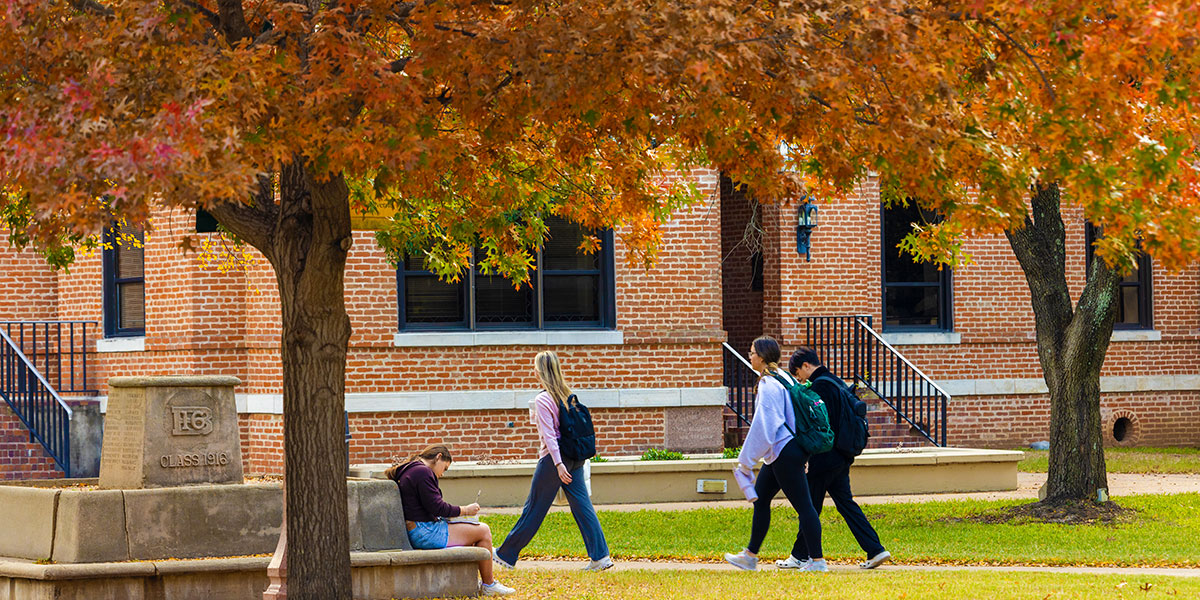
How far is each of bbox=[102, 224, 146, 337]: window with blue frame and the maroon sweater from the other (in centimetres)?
943

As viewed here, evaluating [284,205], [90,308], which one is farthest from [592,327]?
[284,205]

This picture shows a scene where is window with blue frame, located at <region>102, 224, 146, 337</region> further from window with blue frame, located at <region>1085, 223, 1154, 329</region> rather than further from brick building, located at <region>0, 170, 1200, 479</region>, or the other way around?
window with blue frame, located at <region>1085, 223, 1154, 329</region>

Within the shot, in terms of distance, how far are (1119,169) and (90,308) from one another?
571 inches

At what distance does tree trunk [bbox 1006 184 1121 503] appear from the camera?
14000 mm

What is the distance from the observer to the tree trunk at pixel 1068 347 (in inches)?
551

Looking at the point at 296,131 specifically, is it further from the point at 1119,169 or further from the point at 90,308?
the point at 90,308

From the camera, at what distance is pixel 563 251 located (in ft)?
Result: 58.4

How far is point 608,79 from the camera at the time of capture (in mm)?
7285

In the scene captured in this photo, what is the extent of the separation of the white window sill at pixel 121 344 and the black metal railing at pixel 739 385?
6.95m

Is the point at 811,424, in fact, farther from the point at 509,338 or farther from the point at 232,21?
the point at 509,338

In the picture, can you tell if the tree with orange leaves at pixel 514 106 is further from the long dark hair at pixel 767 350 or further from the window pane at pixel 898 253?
the window pane at pixel 898 253

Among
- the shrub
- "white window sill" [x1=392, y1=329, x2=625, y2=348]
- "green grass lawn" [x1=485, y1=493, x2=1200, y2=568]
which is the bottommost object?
"green grass lawn" [x1=485, y1=493, x2=1200, y2=568]

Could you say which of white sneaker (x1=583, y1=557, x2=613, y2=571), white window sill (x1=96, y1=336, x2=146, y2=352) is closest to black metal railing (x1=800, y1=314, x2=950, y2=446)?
white window sill (x1=96, y1=336, x2=146, y2=352)

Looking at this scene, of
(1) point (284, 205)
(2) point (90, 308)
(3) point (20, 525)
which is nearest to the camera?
(1) point (284, 205)
